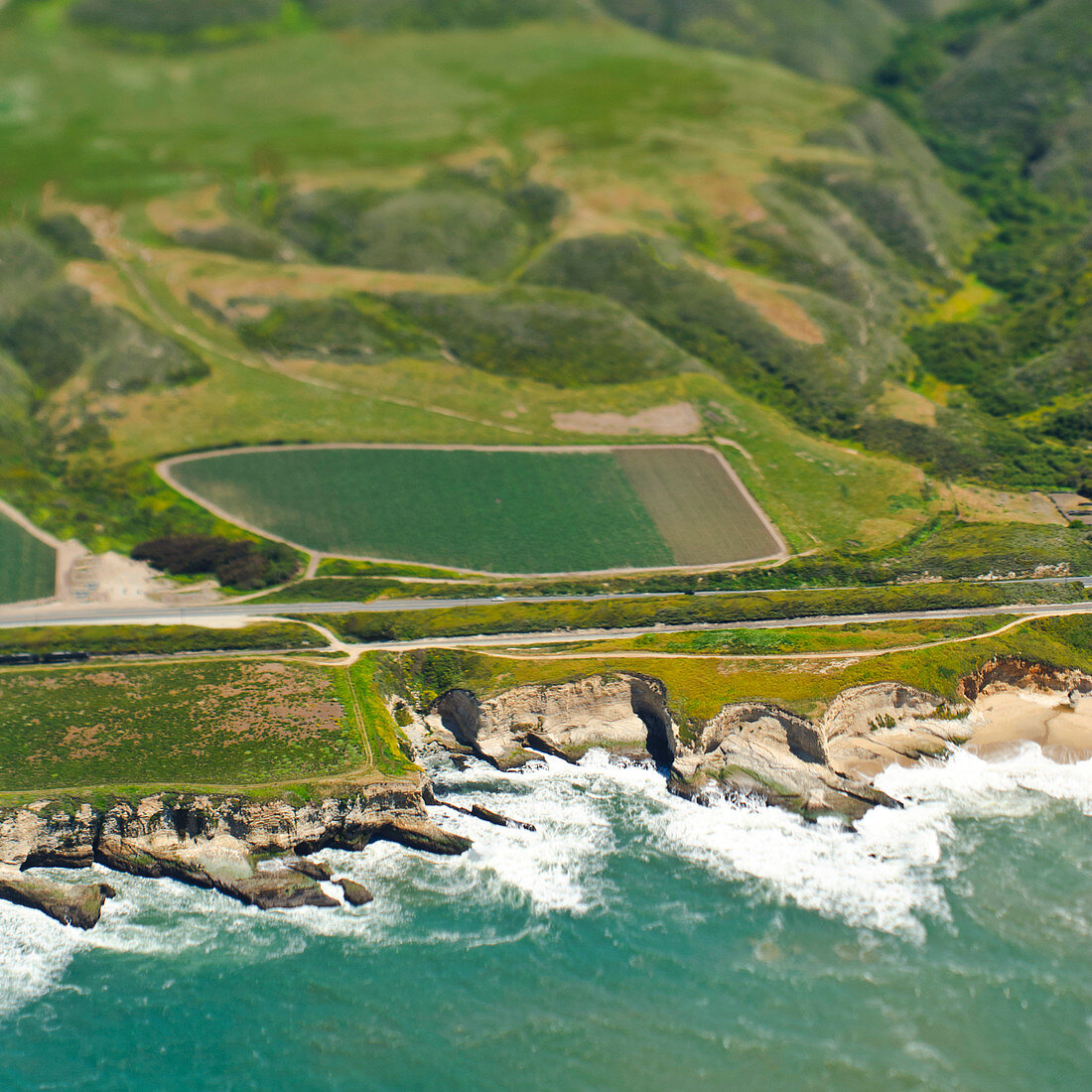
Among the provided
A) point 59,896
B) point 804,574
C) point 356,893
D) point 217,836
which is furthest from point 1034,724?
point 59,896

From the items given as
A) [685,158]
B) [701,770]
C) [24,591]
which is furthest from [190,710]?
[685,158]

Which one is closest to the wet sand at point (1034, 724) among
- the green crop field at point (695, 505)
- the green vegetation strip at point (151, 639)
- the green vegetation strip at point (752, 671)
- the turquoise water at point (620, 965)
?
the green vegetation strip at point (752, 671)

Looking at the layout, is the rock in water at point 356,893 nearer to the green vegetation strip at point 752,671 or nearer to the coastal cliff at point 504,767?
the coastal cliff at point 504,767

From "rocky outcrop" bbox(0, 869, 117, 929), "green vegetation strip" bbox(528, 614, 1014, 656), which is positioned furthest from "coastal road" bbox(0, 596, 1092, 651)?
"rocky outcrop" bbox(0, 869, 117, 929)

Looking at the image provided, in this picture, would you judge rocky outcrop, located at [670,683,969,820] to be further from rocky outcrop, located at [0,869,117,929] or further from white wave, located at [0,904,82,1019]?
white wave, located at [0,904,82,1019]

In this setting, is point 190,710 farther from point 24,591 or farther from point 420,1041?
point 420,1041

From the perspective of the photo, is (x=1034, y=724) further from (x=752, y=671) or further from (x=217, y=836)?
(x=217, y=836)

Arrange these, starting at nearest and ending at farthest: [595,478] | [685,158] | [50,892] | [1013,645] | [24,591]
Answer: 1. [50,892]
2. [1013,645]
3. [24,591]
4. [595,478]
5. [685,158]
